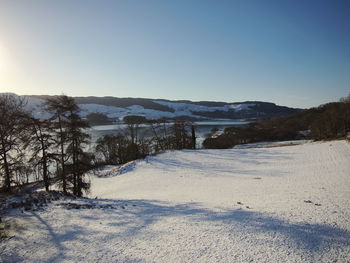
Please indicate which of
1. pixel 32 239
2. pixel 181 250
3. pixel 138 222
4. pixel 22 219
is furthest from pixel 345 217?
pixel 22 219

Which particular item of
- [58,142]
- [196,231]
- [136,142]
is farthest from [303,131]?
[196,231]

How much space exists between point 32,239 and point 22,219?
226 centimetres

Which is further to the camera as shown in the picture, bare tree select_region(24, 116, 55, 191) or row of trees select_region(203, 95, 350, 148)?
row of trees select_region(203, 95, 350, 148)

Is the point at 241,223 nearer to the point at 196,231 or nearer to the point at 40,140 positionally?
the point at 196,231

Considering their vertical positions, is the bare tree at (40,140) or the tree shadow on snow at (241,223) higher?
the bare tree at (40,140)

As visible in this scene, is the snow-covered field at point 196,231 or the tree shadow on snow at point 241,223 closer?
the snow-covered field at point 196,231

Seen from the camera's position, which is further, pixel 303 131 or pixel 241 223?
pixel 303 131

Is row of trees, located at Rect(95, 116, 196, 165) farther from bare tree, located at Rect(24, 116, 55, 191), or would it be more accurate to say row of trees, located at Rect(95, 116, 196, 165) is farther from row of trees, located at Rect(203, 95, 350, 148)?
bare tree, located at Rect(24, 116, 55, 191)

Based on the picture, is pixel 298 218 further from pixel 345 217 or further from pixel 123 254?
pixel 123 254

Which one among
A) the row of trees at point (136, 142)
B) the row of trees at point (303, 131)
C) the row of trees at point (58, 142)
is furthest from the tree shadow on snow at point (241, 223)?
the row of trees at point (303, 131)

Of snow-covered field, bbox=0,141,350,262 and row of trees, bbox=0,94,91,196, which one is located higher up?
row of trees, bbox=0,94,91,196

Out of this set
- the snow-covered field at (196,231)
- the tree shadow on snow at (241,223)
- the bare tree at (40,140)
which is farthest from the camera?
the bare tree at (40,140)

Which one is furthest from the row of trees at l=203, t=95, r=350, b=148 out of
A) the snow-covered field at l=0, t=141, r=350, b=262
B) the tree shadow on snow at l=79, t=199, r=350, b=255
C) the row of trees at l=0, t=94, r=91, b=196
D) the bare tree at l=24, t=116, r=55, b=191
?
the bare tree at l=24, t=116, r=55, b=191

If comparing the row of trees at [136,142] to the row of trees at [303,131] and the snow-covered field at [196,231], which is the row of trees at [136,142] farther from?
the snow-covered field at [196,231]
